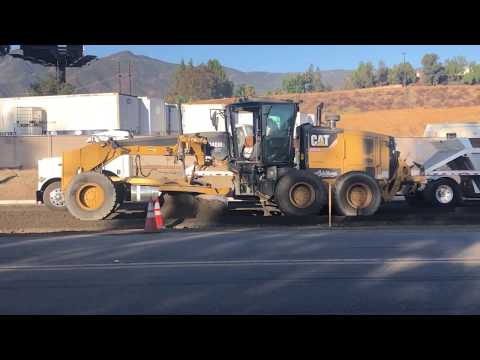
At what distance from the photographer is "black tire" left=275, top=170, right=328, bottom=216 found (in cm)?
1866

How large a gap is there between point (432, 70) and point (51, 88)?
5272 cm

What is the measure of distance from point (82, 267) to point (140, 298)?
266 centimetres

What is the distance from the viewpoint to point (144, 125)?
54094 millimetres

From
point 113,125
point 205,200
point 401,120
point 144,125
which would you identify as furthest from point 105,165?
point 401,120

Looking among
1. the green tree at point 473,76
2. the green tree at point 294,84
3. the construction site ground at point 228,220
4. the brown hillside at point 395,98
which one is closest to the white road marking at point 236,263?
the construction site ground at point 228,220

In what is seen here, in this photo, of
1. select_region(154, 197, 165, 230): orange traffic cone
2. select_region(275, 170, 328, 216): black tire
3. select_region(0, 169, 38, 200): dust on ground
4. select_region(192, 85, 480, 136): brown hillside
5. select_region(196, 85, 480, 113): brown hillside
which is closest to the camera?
select_region(154, 197, 165, 230): orange traffic cone

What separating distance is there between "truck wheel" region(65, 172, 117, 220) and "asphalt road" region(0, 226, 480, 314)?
351 cm

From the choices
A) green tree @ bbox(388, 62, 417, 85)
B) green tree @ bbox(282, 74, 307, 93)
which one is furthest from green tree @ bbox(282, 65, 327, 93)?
green tree @ bbox(388, 62, 417, 85)

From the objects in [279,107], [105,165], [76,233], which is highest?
[279,107]

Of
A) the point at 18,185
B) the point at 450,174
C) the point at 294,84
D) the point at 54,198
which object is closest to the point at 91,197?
the point at 54,198

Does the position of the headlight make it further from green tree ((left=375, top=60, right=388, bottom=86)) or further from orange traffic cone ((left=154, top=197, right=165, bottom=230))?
green tree ((left=375, top=60, right=388, bottom=86))

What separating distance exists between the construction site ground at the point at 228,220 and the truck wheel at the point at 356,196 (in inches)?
15.0

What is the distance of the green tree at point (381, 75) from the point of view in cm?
10881
